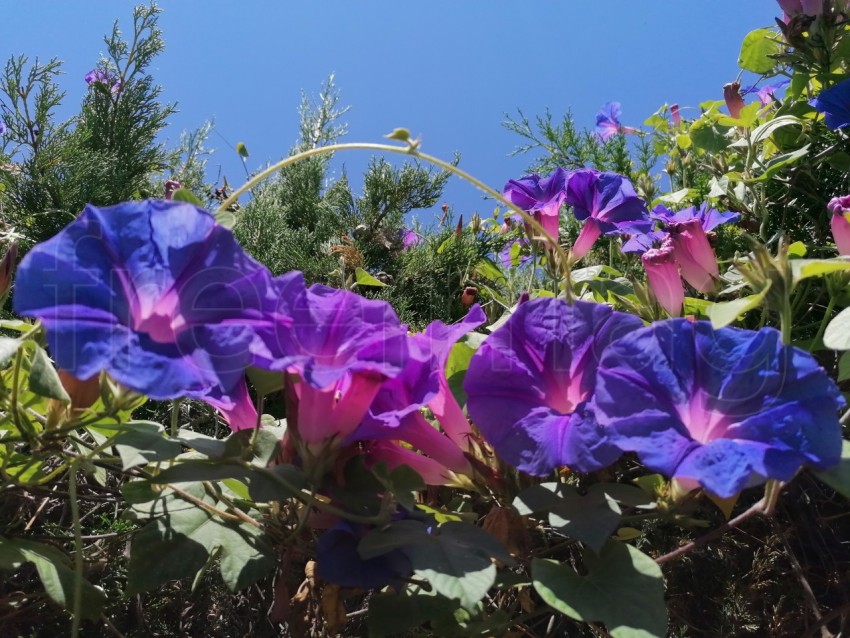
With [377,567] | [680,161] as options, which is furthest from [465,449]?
[680,161]

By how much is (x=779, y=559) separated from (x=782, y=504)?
0.44 feet

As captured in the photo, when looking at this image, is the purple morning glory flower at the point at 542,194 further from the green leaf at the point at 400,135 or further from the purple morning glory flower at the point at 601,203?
the green leaf at the point at 400,135

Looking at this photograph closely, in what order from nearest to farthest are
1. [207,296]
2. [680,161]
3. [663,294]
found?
[207,296], [663,294], [680,161]

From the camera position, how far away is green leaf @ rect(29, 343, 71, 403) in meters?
0.67

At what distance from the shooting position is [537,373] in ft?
2.54

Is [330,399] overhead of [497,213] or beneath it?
beneath

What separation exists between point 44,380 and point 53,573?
0.24 m

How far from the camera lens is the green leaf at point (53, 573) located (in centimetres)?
78

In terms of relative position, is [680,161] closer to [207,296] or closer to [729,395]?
[729,395]

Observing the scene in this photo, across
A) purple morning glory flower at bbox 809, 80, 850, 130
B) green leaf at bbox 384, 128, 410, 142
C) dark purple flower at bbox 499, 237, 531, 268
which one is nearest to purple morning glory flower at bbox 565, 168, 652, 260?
purple morning glory flower at bbox 809, 80, 850, 130

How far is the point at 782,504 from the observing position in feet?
3.78

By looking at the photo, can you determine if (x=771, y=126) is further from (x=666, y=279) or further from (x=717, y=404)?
(x=717, y=404)

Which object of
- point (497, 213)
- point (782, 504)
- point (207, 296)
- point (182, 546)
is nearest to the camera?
point (207, 296)

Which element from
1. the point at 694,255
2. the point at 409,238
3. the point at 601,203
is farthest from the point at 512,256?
the point at 694,255
